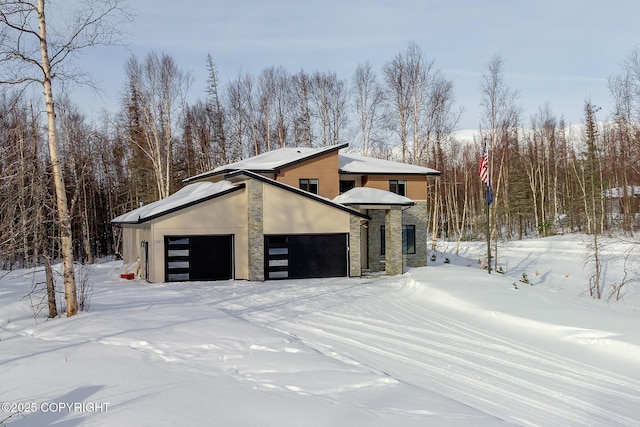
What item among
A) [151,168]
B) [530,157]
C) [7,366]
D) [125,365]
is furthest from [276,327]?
[530,157]

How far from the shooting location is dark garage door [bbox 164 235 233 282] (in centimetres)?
1955

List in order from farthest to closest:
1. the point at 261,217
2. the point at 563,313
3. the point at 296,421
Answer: the point at 261,217 < the point at 563,313 < the point at 296,421

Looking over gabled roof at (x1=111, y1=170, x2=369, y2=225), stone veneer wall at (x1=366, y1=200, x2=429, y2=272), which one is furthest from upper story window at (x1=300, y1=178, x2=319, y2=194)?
stone veneer wall at (x1=366, y1=200, x2=429, y2=272)

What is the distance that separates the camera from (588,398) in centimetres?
665

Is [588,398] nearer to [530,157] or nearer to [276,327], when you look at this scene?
[276,327]

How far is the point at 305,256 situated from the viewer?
825 inches

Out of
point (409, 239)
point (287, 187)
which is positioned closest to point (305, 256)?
point (287, 187)

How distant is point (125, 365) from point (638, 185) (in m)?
50.8

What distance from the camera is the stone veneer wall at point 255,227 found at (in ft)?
66.0

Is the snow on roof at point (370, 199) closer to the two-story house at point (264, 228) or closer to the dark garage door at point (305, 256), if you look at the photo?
the two-story house at point (264, 228)

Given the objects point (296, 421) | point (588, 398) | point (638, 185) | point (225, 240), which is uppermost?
point (638, 185)

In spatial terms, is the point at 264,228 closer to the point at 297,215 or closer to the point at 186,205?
the point at 297,215

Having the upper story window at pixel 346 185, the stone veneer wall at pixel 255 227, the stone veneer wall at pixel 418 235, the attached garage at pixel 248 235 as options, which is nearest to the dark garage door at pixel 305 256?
the attached garage at pixel 248 235

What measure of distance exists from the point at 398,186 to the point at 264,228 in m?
8.53
